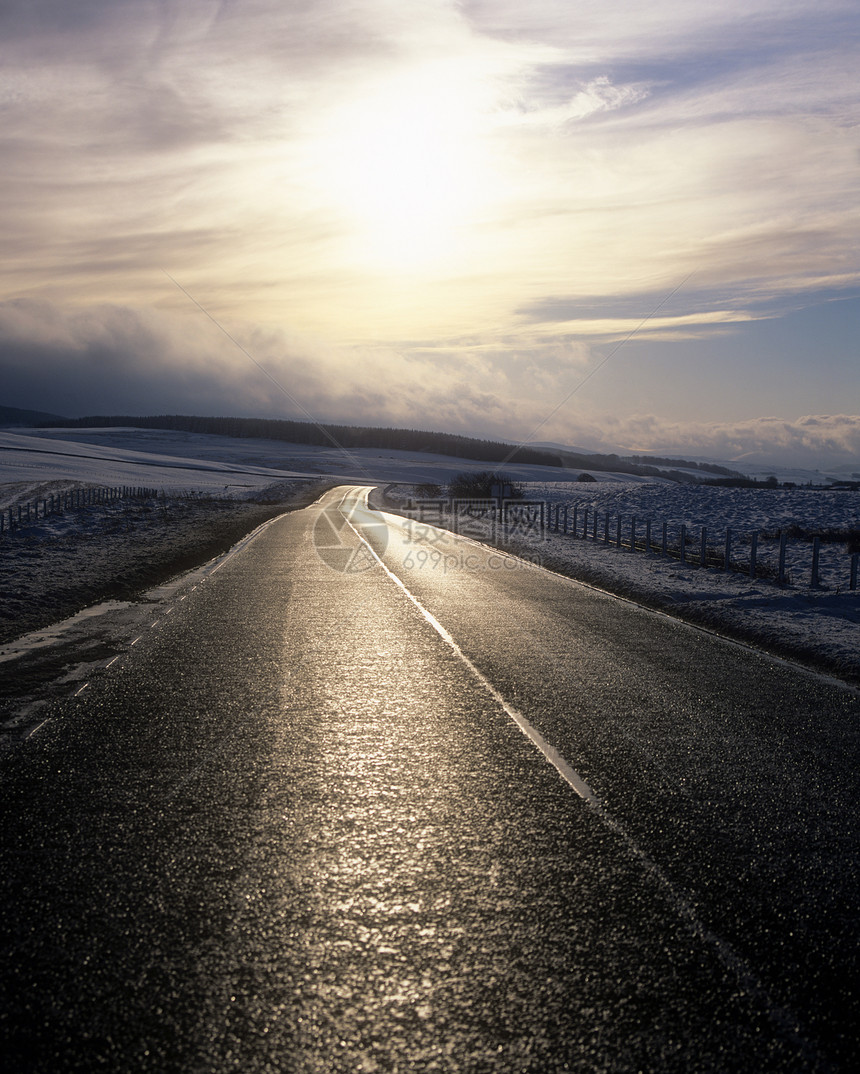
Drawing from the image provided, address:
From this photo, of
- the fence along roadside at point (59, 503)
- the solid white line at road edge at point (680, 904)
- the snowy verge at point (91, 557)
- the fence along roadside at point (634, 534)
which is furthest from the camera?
the fence along roadside at point (59, 503)

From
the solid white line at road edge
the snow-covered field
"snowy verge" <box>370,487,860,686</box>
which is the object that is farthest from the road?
the snow-covered field

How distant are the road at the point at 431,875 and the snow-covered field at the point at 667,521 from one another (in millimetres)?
4607

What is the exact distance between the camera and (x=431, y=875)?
164 inches

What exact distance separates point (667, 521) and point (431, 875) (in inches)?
1729

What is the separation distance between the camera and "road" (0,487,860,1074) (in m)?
3.00

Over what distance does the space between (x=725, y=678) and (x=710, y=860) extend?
190 inches

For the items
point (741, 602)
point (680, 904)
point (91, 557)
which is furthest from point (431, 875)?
point (91, 557)

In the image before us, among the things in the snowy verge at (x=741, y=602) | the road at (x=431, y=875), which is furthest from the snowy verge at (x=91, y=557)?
the snowy verge at (x=741, y=602)

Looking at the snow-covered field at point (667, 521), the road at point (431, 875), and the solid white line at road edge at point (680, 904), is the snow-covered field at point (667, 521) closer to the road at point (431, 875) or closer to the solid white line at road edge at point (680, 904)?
the road at point (431, 875)

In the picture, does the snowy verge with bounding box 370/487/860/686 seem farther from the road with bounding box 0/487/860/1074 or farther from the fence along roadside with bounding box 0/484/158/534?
the fence along roadside with bounding box 0/484/158/534

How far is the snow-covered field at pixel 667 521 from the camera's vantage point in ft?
42.7

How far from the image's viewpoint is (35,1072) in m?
2.79

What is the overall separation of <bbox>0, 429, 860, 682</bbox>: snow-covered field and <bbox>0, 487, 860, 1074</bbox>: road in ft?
15.1

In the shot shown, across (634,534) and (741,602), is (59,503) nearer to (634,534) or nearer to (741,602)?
(634,534)
